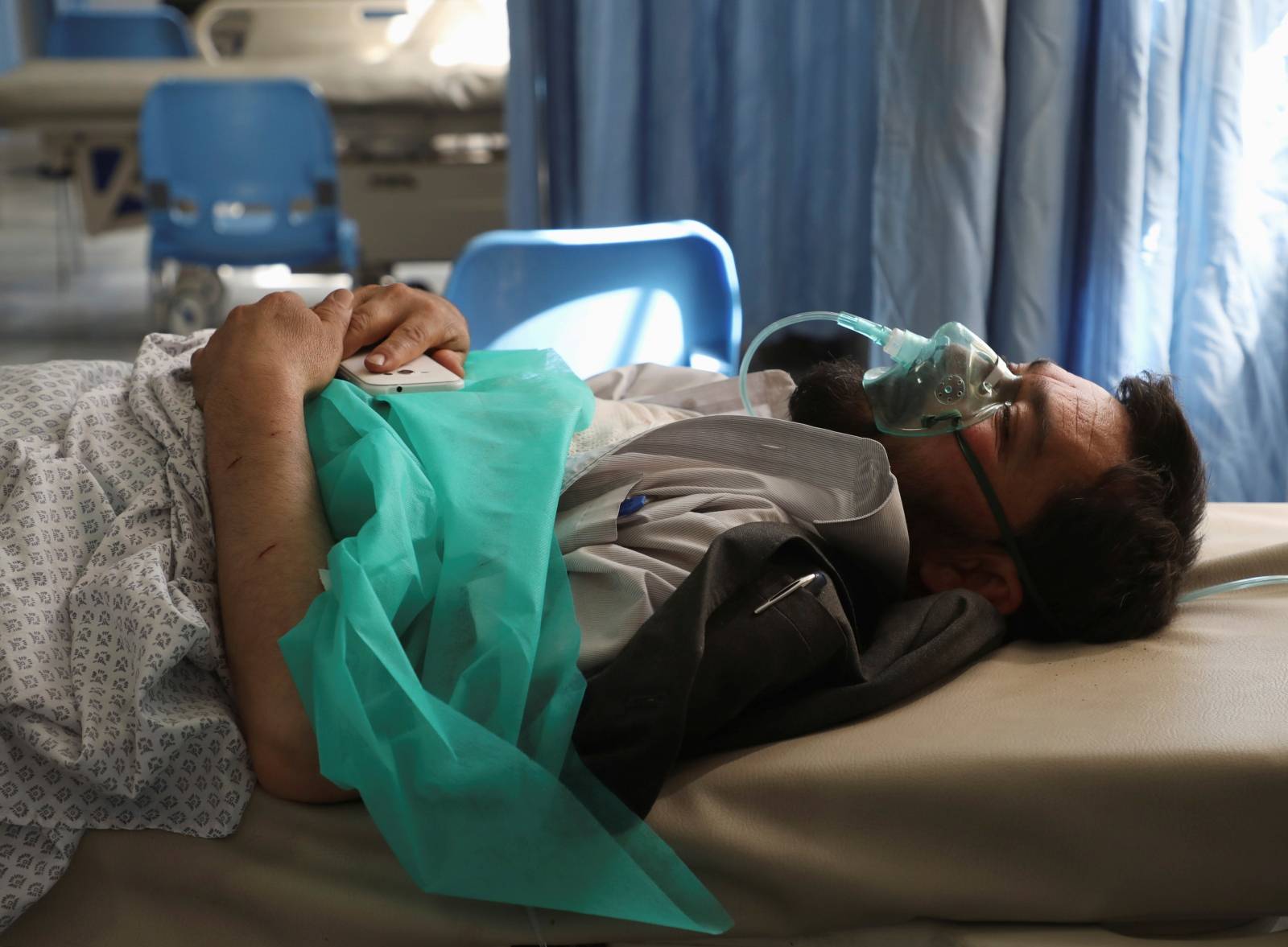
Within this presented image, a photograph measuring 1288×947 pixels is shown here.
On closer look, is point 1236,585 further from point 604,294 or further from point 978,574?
point 604,294

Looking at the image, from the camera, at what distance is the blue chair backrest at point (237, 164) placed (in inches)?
136

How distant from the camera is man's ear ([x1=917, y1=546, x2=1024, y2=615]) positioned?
1229mm

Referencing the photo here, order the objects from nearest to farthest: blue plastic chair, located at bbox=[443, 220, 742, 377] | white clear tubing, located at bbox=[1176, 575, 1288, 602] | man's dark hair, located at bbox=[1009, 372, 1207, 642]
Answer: man's dark hair, located at bbox=[1009, 372, 1207, 642], white clear tubing, located at bbox=[1176, 575, 1288, 602], blue plastic chair, located at bbox=[443, 220, 742, 377]

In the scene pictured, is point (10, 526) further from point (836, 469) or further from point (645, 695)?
point (836, 469)

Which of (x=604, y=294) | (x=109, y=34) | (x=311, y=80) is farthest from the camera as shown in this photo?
(x=109, y=34)

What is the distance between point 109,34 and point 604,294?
4.39 meters

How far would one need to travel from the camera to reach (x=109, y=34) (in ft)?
17.5

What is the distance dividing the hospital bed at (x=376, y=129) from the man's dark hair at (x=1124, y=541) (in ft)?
9.99

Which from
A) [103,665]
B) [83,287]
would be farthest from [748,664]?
[83,287]

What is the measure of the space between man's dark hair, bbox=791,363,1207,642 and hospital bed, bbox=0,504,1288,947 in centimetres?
20

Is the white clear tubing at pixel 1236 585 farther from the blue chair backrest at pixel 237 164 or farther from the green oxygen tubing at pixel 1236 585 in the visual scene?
the blue chair backrest at pixel 237 164

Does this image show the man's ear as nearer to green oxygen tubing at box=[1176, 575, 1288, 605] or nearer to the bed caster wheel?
green oxygen tubing at box=[1176, 575, 1288, 605]

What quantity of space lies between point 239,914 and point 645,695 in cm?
38

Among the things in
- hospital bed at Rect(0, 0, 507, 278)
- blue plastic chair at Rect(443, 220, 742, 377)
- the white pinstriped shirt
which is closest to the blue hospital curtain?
blue plastic chair at Rect(443, 220, 742, 377)
